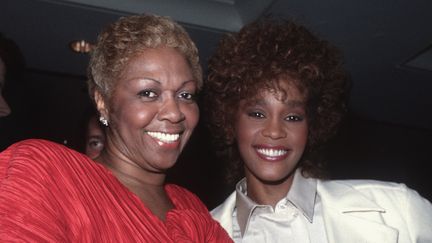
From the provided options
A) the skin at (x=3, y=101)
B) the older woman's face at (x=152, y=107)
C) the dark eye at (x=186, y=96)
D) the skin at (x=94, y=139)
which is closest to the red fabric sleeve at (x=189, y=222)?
the older woman's face at (x=152, y=107)

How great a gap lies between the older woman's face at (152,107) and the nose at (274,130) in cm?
50

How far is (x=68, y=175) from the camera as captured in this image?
1.47 metres

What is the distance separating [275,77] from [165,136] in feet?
2.72

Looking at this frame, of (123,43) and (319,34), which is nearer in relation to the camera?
(123,43)

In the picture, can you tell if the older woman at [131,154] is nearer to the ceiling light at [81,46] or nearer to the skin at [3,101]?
the skin at [3,101]

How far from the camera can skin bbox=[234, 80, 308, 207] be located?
2281 mm

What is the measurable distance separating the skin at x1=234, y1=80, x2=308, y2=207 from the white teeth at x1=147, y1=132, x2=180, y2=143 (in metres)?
0.55

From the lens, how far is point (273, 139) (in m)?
2.26

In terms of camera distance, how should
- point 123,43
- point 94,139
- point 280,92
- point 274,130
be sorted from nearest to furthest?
point 123,43, point 274,130, point 280,92, point 94,139

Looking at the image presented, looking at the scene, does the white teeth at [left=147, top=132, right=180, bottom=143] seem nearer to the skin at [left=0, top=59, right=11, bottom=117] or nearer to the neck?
the neck

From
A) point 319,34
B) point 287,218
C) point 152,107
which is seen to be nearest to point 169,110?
point 152,107

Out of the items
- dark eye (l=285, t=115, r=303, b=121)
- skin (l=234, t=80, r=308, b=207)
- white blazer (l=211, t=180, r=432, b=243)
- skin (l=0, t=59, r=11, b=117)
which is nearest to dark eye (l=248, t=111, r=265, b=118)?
skin (l=234, t=80, r=308, b=207)

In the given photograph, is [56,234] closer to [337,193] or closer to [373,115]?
[337,193]

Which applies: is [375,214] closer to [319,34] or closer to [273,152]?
[273,152]
